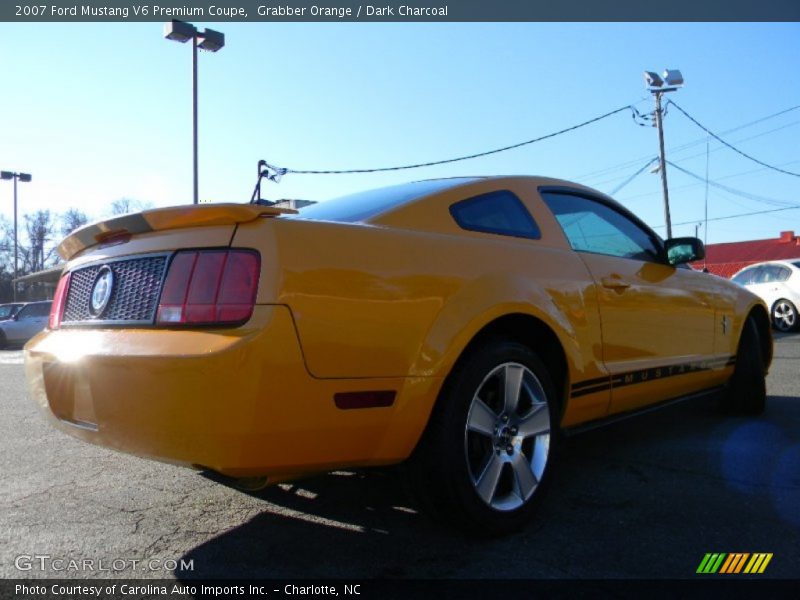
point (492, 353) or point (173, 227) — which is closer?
point (173, 227)

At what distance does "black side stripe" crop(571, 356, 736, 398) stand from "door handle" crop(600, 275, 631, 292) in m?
0.45

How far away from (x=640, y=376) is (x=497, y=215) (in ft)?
4.11

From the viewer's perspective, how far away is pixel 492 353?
8.79ft

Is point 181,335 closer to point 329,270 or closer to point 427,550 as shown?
point 329,270

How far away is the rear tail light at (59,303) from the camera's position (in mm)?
2873

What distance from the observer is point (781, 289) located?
44.9 feet

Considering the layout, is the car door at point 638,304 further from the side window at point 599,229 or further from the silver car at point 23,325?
the silver car at point 23,325

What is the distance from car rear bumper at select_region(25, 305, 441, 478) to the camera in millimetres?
2025

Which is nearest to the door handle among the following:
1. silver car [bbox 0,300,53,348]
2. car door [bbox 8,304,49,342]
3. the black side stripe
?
the black side stripe

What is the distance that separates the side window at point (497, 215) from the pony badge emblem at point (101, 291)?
1.41 metres

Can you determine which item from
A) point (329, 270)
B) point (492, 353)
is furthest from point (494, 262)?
point (329, 270)

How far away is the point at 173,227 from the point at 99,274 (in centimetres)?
48

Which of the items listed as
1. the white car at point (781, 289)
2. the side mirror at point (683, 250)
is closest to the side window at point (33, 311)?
the white car at point (781, 289)

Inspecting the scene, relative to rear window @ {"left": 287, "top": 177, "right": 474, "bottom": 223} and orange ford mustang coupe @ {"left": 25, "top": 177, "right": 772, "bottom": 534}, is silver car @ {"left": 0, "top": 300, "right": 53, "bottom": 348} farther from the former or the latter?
orange ford mustang coupe @ {"left": 25, "top": 177, "right": 772, "bottom": 534}
